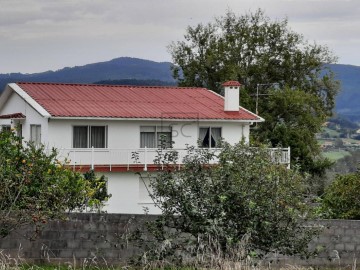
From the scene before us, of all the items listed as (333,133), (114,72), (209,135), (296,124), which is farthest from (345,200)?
(114,72)

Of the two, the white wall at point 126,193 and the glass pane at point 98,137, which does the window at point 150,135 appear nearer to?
the glass pane at point 98,137

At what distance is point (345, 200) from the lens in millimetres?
27000

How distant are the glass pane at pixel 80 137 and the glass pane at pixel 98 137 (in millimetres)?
398

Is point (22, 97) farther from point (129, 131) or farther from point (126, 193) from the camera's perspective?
point (126, 193)

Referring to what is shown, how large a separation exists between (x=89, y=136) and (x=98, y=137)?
566mm

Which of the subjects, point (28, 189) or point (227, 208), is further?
point (28, 189)

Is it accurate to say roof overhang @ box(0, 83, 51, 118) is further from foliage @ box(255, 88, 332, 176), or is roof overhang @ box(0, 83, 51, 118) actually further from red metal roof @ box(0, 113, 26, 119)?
foliage @ box(255, 88, 332, 176)

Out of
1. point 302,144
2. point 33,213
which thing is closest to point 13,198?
point 33,213

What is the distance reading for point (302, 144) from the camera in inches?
2293

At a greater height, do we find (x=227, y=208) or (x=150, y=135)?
(x=150, y=135)

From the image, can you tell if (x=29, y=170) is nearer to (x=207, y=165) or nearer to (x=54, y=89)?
(x=207, y=165)

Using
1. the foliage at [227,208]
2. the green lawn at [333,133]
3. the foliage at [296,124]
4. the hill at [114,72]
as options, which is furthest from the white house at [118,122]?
the hill at [114,72]

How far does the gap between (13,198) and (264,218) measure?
17.0 feet

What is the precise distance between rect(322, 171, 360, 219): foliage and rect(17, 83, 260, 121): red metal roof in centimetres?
1492
